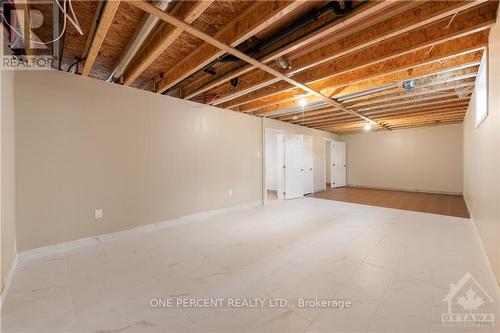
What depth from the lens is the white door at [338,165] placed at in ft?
29.2

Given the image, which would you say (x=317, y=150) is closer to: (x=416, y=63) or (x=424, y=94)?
(x=424, y=94)

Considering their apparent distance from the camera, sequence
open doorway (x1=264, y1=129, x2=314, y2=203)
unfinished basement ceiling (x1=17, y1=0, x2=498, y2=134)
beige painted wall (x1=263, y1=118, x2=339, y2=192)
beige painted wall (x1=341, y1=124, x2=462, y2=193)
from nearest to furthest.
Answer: unfinished basement ceiling (x1=17, y1=0, x2=498, y2=134) < open doorway (x1=264, y1=129, x2=314, y2=203) < beige painted wall (x1=341, y1=124, x2=462, y2=193) < beige painted wall (x1=263, y1=118, x2=339, y2=192)

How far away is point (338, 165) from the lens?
9086 mm

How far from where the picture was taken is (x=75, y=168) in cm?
287

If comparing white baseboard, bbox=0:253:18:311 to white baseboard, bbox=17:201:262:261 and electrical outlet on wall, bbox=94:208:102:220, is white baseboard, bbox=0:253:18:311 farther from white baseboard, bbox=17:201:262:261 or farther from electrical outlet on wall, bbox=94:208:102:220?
electrical outlet on wall, bbox=94:208:102:220

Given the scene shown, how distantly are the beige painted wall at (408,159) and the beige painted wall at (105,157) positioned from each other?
6.60m

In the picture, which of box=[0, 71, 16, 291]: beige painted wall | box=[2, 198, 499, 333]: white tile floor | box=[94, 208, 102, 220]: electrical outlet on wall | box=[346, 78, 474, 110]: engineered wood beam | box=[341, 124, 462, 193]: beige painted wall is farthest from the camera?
box=[341, 124, 462, 193]: beige painted wall

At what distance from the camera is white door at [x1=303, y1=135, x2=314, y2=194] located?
7.08m

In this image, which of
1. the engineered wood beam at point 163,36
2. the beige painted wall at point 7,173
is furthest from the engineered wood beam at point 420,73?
the beige painted wall at point 7,173

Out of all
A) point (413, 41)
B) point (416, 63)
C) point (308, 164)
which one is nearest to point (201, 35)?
point (413, 41)

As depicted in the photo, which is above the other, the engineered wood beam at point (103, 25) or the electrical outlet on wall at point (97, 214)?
the engineered wood beam at point (103, 25)

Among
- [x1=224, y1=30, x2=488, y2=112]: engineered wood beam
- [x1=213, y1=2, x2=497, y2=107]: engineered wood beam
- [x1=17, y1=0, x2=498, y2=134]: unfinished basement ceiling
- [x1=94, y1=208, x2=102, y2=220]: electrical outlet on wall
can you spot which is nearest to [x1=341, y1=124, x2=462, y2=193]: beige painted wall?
[x1=17, y1=0, x2=498, y2=134]: unfinished basement ceiling

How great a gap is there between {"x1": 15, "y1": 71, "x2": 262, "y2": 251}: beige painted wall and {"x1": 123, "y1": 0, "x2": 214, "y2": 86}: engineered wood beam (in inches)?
26.0

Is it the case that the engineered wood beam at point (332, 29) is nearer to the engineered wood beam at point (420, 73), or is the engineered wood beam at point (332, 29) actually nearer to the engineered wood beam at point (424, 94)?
the engineered wood beam at point (420, 73)
